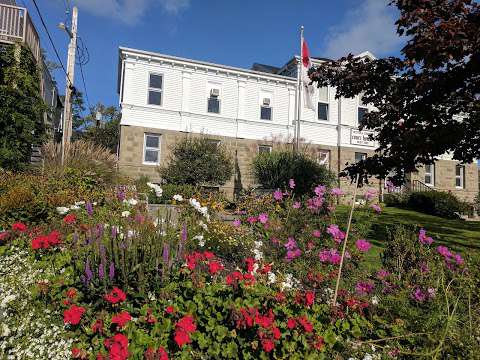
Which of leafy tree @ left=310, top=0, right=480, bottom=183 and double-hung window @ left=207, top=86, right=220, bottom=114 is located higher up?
double-hung window @ left=207, top=86, right=220, bottom=114

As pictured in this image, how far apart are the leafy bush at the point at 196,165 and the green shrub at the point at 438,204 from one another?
31.1 ft

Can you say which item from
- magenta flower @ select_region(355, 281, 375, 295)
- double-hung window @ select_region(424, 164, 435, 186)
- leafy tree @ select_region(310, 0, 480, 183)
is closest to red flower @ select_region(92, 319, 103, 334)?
magenta flower @ select_region(355, 281, 375, 295)

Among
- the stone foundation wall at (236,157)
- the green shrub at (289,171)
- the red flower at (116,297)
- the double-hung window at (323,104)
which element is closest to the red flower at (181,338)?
the red flower at (116,297)

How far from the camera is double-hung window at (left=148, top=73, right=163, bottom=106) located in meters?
17.2

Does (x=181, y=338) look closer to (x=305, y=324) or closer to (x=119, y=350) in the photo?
(x=119, y=350)

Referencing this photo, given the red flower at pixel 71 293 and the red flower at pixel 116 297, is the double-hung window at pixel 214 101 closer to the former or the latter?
the red flower at pixel 71 293

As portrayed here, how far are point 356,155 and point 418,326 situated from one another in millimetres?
18812

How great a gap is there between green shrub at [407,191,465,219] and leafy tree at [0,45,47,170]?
16.8m

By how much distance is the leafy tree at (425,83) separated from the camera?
5.62 metres

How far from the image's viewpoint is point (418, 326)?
2959 mm

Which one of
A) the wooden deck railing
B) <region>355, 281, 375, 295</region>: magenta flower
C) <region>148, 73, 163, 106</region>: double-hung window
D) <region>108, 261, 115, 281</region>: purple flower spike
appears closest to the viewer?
<region>108, 261, 115, 281</region>: purple flower spike

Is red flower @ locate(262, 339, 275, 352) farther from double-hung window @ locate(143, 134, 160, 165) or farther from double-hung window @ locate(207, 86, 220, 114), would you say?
double-hung window @ locate(207, 86, 220, 114)

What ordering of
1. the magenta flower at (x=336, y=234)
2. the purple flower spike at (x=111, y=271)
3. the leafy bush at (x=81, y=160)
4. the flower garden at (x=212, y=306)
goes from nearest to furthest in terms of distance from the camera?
the flower garden at (x=212, y=306) → the purple flower spike at (x=111, y=271) → the magenta flower at (x=336, y=234) → the leafy bush at (x=81, y=160)

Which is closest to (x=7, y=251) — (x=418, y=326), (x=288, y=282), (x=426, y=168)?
(x=288, y=282)
